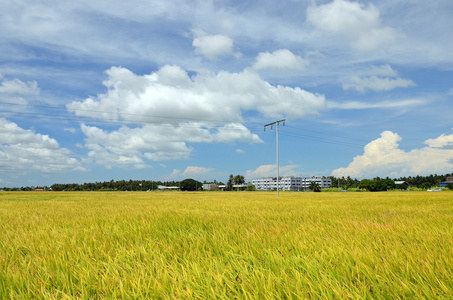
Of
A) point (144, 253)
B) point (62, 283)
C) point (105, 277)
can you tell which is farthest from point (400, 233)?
point (62, 283)

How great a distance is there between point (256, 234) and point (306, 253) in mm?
1250

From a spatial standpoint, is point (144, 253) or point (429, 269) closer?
point (429, 269)

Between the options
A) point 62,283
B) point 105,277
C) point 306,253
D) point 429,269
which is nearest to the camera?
point 429,269

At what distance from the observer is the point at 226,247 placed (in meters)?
3.59

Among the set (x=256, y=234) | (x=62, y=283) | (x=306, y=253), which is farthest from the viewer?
(x=256, y=234)

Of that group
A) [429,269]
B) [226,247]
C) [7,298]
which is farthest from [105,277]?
[429,269]

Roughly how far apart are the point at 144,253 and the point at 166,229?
1.93 metres

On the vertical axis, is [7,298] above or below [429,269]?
below

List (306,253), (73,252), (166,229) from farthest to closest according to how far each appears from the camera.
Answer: (166,229) < (73,252) < (306,253)

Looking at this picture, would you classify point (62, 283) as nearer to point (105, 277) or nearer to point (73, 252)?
point (105, 277)

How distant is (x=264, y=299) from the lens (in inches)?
74.5

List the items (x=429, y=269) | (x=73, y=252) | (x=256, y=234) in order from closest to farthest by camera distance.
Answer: (x=429, y=269) < (x=73, y=252) < (x=256, y=234)

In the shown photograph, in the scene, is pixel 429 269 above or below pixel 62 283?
above

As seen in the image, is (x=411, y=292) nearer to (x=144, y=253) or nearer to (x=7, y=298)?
(x=144, y=253)
